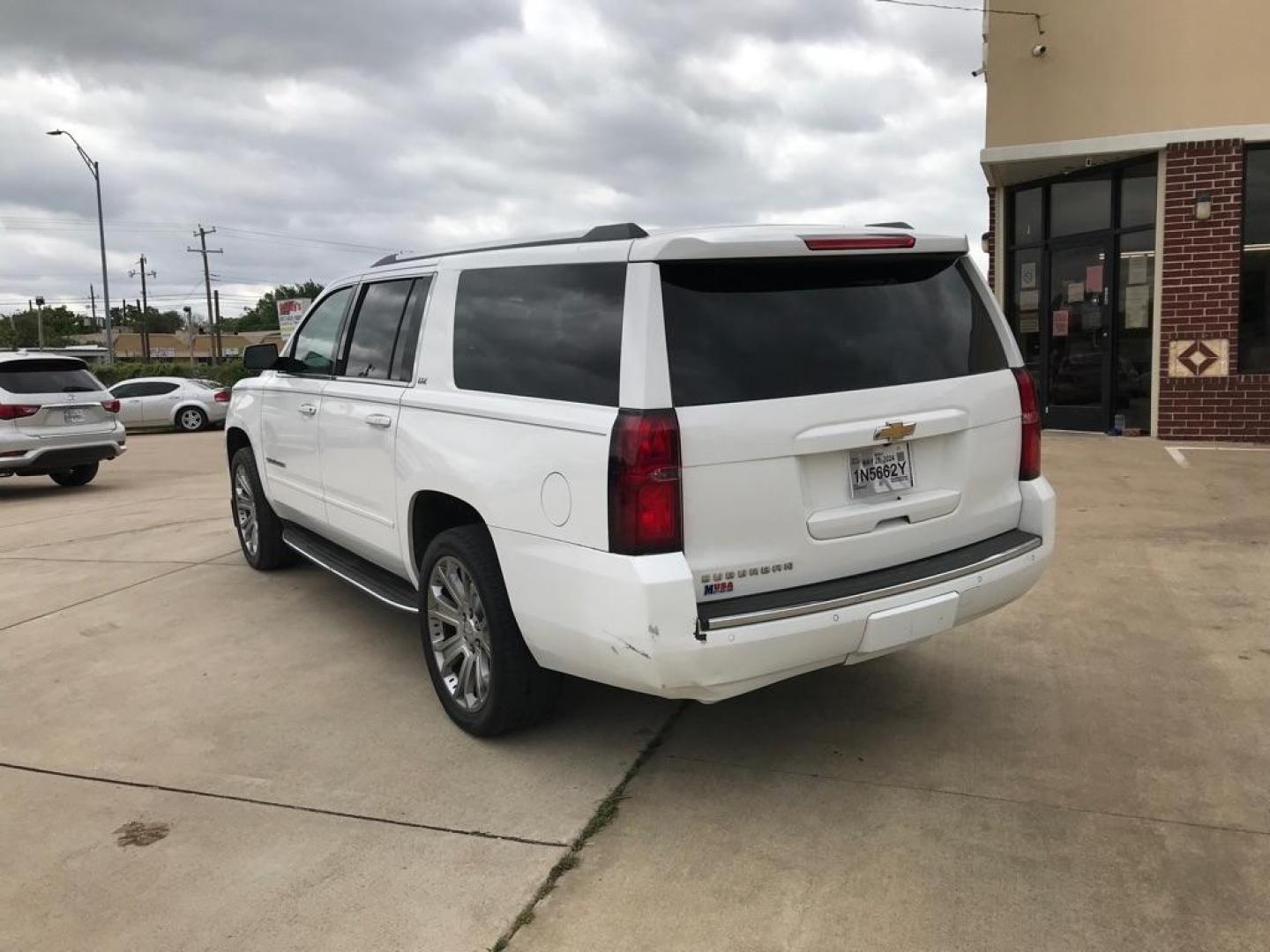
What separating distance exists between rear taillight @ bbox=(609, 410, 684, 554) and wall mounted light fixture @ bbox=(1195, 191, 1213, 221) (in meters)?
11.3

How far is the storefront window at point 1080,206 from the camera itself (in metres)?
13.0

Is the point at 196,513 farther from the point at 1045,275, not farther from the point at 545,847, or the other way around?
the point at 1045,275

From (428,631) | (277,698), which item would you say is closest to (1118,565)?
(428,631)

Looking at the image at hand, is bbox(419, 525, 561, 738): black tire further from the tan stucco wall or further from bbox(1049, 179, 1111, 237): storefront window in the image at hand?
bbox(1049, 179, 1111, 237): storefront window

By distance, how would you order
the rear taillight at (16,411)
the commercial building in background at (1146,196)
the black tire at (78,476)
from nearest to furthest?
the rear taillight at (16,411) < the commercial building in background at (1146,196) < the black tire at (78,476)

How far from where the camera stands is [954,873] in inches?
117

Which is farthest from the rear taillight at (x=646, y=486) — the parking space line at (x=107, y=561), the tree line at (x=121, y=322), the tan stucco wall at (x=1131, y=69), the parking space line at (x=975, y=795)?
the tree line at (x=121, y=322)

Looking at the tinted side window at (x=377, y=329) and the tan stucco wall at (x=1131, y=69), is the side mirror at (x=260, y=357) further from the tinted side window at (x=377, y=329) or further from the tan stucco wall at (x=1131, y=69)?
the tan stucco wall at (x=1131, y=69)

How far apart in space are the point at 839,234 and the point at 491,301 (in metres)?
1.37

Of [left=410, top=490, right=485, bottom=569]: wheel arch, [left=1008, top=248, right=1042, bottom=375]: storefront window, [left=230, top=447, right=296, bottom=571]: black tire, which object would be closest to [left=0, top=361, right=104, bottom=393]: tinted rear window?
[left=230, top=447, right=296, bottom=571]: black tire

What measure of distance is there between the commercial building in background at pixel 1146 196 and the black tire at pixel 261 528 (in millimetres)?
10294

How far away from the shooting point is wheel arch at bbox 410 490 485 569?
4199 mm

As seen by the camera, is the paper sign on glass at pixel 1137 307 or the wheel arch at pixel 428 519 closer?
the wheel arch at pixel 428 519

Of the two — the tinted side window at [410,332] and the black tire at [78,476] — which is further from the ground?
the tinted side window at [410,332]
